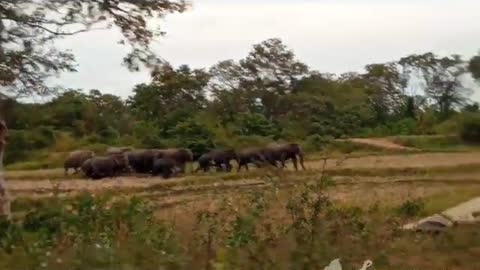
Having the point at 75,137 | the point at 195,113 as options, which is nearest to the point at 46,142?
the point at 75,137

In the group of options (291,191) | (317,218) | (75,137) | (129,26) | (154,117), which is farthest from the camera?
(154,117)

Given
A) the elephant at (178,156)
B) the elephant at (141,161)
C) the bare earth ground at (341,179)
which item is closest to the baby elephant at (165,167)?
the elephant at (178,156)

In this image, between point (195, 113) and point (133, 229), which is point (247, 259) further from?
point (195, 113)

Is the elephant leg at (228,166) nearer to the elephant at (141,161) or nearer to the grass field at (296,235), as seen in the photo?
the elephant at (141,161)

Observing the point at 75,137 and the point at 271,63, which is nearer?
Answer: the point at 75,137

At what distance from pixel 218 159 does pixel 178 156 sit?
1.82m

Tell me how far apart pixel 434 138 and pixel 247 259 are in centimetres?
3911

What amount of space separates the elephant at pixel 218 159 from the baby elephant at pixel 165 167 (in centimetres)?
200

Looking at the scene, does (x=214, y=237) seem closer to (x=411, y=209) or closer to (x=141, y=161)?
(x=411, y=209)

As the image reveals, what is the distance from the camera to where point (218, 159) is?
35.8m

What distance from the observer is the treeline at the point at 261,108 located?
38.6 metres

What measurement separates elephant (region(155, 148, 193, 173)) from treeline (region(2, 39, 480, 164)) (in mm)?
3011

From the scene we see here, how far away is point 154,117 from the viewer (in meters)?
47.0

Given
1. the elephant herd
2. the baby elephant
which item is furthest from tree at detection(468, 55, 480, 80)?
the baby elephant
